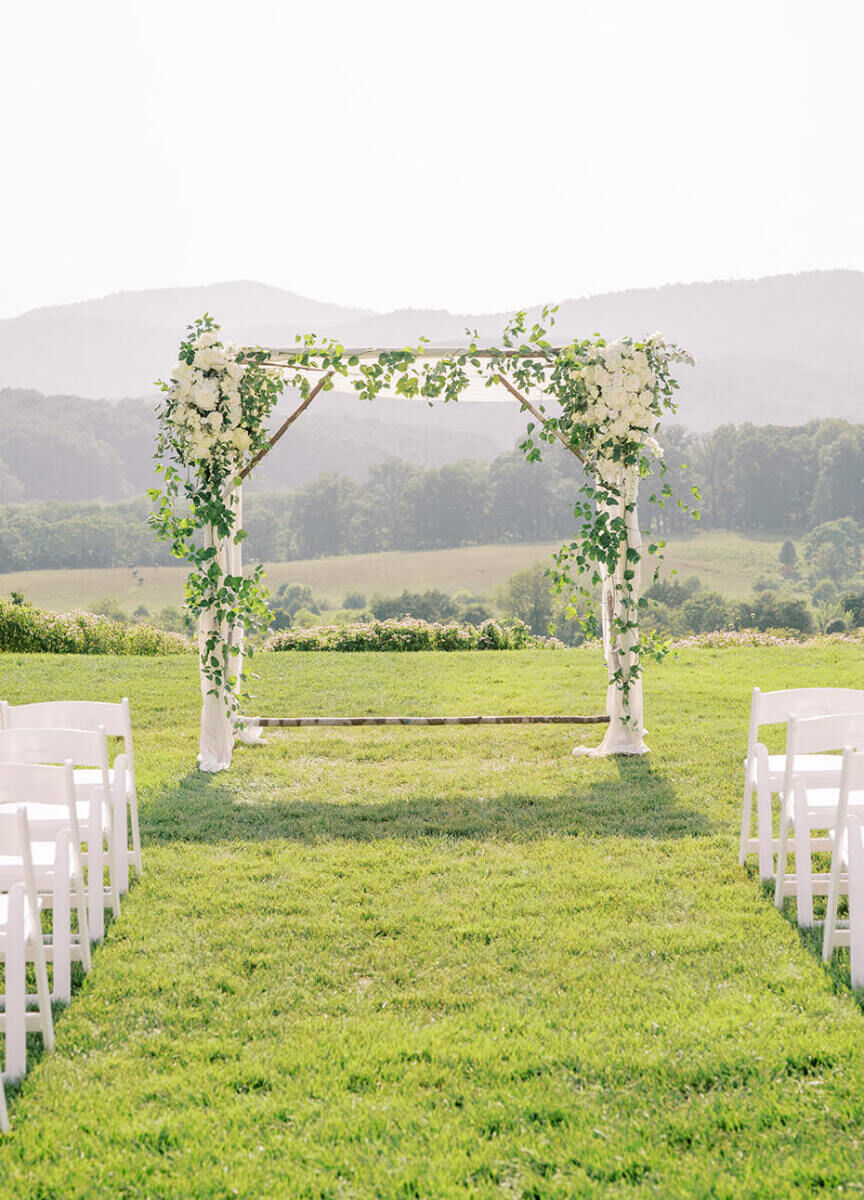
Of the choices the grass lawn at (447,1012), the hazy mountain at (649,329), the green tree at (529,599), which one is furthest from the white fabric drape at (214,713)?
the hazy mountain at (649,329)

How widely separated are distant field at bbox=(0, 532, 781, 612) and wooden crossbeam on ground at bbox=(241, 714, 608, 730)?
3307 cm

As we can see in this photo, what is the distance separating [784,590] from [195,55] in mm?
30101

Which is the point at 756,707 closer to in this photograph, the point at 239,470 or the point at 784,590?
the point at 239,470

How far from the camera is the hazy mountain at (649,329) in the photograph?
5816cm

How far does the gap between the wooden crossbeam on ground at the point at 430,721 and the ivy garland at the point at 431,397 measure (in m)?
0.81

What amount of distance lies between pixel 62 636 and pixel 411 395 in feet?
24.1

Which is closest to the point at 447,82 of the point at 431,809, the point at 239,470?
the point at 239,470

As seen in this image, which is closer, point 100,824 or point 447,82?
point 100,824

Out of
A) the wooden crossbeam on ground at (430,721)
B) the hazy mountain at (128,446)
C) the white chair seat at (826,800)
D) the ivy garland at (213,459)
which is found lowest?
the wooden crossbeam on ground at (430,721)

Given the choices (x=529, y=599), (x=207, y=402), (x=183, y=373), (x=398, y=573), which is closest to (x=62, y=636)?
(x=183, y=373)

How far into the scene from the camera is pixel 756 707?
4.66 meters

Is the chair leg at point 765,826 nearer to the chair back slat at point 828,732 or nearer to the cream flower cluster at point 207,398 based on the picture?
the chair back slat at point 828,732

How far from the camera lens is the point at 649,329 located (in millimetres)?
54500

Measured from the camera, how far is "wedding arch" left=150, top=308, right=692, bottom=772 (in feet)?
22.1
